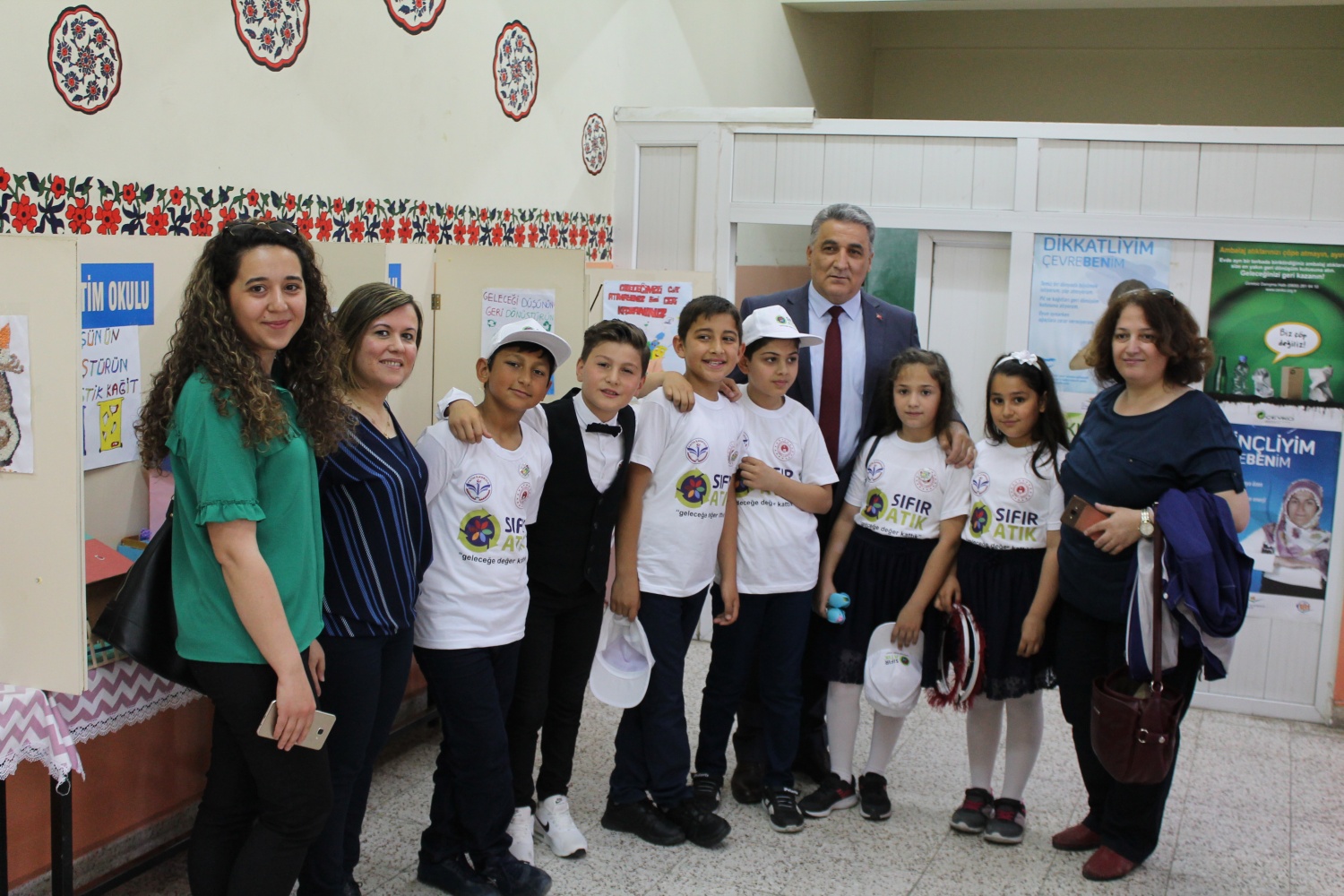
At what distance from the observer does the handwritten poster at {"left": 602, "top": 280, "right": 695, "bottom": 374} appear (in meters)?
4.20

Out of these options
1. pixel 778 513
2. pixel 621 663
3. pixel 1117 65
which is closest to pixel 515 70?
pixel 778 513

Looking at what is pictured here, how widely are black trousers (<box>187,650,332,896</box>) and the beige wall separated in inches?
197

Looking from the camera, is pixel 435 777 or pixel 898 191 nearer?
pixel 435 777

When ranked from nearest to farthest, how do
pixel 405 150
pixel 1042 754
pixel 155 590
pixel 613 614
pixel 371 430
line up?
pixel 155 590
pixel 371 430
pixel 613 614
pixel 405 150
pixel 1042 754

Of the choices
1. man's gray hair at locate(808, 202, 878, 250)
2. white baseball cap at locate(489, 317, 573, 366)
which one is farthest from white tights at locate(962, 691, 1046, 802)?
white baseball cap at locate(489, 317, 573, 366)

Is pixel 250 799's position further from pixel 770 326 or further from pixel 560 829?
pixel 770 326

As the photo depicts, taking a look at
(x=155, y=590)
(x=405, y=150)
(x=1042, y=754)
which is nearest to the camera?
(x=155, y=590)

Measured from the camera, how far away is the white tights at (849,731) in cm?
301

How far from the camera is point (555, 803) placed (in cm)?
278

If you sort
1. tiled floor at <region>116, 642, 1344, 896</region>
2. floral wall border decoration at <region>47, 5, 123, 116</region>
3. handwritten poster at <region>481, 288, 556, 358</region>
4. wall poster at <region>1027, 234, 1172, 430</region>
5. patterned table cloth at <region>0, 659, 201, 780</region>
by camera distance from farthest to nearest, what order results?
wall poster at <region>1027, 234, 1172, 430</region> → handwritten poster at <region>481, 288, 556, 358</region> → tiled floor at <region>116, 642, 1344, 896</region> → floral wall border decoration at <region>47, 5, 123, 116</region> → patterned table cloth at <region>0, 659, 201, 780</region>

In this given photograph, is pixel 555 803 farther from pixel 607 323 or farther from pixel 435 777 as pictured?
pixel 607 323

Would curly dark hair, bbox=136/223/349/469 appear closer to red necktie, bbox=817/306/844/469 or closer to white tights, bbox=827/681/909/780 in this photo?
red necktie, bbox=817/306/844/469

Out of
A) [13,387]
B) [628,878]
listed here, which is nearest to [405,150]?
[13,387]

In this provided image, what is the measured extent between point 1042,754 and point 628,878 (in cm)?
154
